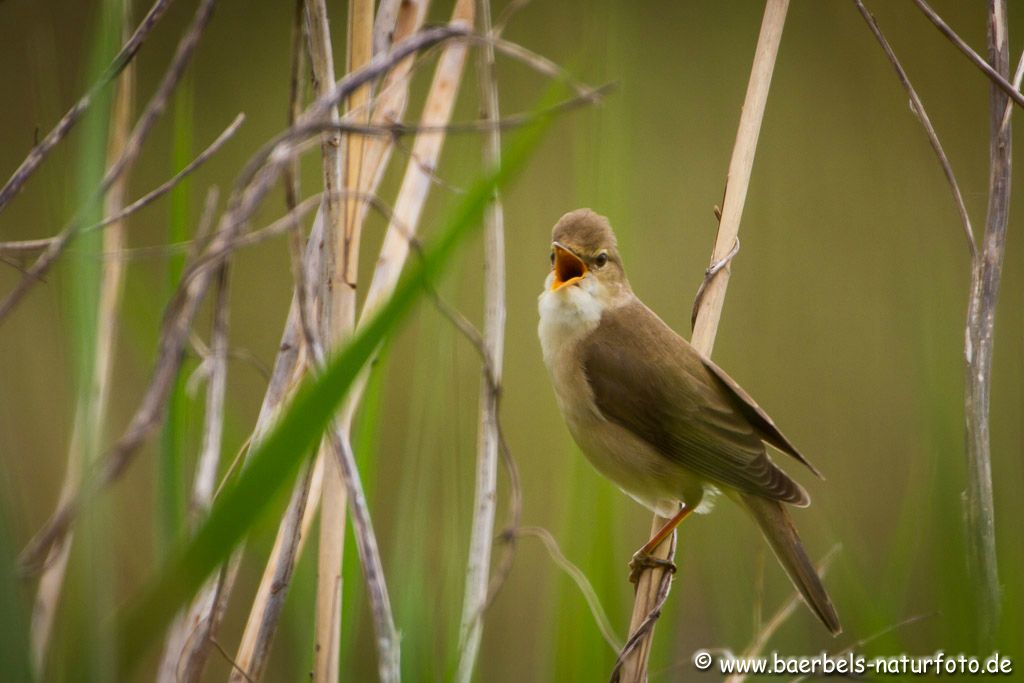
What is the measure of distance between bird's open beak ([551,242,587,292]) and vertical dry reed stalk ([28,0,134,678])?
1.06 m

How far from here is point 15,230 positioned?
470 centimetres

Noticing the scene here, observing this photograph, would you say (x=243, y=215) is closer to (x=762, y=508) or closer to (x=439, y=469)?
(x=439, y=469)

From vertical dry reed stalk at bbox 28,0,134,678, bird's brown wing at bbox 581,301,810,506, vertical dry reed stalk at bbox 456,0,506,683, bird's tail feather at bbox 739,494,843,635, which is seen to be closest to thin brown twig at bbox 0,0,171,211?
vertical dry reed stalk at bbox 28,0,134,678

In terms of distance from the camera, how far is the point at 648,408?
2545mm

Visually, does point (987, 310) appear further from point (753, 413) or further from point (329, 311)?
point (329, 311)

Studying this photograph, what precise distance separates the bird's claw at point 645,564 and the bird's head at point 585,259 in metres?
0.69

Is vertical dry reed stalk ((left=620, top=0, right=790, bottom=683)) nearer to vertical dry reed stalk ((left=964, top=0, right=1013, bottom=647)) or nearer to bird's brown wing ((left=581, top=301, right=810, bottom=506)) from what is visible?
bird's brown wing ((left=581, top=301, right=810, bottom=506))

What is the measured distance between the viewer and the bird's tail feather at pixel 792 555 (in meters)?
2.27

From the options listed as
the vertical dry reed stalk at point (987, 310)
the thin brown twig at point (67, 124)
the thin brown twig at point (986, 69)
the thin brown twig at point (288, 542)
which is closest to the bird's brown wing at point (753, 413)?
the vertical dry reed stalk at point (987, 310)

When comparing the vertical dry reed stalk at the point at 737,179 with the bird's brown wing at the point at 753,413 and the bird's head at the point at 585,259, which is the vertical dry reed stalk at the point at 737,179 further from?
the bird's head at the point at 585,259

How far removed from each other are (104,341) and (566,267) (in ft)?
3.87

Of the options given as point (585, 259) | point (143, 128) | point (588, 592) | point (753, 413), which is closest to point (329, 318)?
point (143, 128)

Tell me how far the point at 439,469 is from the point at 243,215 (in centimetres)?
102

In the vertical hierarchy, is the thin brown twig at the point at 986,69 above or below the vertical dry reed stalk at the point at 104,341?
above
